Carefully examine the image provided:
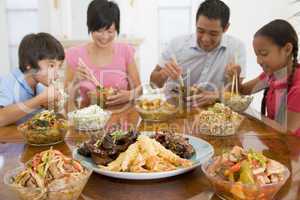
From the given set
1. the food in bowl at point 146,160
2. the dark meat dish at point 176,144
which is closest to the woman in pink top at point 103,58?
the dark meat dish at point 176,144

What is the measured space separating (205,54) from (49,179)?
5.73ft

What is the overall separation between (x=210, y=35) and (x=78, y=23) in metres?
2.00

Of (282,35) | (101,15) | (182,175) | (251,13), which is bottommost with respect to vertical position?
(182,175)

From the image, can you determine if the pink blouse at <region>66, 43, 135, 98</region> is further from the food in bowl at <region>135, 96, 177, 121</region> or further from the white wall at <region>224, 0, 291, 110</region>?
the white wall at <region>224, 0, 291, 110</region>

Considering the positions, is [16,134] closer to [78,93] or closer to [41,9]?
[78,93]

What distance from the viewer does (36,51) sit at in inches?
72.3

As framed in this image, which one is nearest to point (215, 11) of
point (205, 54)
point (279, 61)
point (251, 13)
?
point (205, 54)

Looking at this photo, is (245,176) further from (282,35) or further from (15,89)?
(15,89)

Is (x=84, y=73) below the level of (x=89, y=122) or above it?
above

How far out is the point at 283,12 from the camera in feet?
12.2

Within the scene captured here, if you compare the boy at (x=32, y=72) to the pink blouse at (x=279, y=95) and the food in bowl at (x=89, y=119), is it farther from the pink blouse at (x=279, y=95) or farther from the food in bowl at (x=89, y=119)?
the pink blouse at (x=279, y=95)

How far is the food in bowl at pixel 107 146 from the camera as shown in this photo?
102cm

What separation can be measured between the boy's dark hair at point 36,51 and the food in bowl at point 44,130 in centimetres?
64

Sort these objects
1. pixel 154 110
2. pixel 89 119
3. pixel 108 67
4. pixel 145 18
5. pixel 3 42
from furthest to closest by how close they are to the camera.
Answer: pixel 3 42, pixel 145 18, pixel 108 67, pixel 154 110, pixel 89 119
